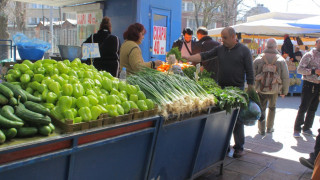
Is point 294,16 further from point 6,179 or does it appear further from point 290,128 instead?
point 6,179

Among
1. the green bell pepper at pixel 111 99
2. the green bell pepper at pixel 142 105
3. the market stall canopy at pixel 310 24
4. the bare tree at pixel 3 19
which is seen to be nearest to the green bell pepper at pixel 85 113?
the green bell pepper at pixel 111 99

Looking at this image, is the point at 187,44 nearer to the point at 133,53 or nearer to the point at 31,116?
the point at 133,53

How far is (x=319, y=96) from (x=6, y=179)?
614 centimetres

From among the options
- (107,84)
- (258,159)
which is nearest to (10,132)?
(107,84)

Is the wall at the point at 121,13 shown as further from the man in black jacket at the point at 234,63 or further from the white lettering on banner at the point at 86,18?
the man in black jacket at the point at 234,63

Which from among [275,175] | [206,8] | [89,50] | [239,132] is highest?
[206,8]

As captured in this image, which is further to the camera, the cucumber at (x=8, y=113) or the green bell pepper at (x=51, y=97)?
the green bell pepper at (x=51, y=97)

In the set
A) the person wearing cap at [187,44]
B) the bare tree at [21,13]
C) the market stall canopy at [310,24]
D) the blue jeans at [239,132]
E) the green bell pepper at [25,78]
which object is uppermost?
the bare tree at [21,13]

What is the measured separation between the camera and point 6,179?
1971 millimetres

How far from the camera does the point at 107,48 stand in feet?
19.4

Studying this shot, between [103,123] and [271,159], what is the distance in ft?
12.4

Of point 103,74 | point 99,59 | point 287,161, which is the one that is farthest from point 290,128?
point 103,74

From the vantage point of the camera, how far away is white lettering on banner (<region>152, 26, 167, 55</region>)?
31.4ft

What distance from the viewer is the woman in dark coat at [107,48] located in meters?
5.88
